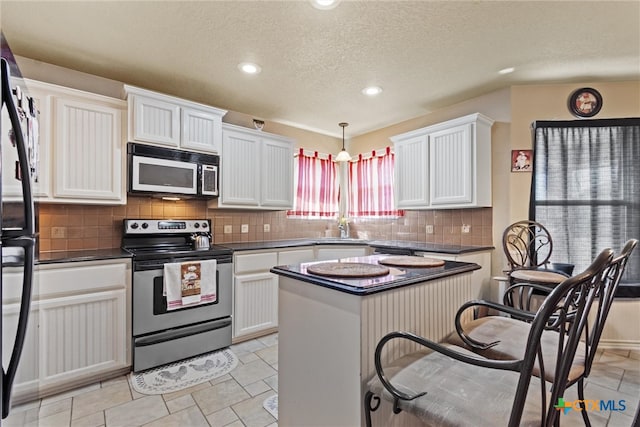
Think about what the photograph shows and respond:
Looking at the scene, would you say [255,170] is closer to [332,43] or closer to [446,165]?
[332,43]

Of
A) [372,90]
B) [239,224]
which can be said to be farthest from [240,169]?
[372,90]

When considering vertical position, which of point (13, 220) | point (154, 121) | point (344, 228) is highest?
point (154, 121)

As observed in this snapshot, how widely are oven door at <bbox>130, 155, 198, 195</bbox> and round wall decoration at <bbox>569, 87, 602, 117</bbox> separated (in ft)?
11.9

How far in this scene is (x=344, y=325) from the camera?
48.8 inches

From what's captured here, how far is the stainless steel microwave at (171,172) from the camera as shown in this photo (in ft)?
8.57

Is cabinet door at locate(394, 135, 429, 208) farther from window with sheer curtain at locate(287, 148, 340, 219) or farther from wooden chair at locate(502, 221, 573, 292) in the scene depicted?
window with sheer curtain at locate(287, 148, 340, 219)

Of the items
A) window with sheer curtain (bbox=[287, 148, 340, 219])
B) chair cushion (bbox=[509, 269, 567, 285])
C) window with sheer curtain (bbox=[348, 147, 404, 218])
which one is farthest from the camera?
window with sheer curtain (bbox=[287, 148, 340, 219])

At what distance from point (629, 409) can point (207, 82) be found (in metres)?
4.02

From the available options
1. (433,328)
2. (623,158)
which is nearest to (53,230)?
(433,328)

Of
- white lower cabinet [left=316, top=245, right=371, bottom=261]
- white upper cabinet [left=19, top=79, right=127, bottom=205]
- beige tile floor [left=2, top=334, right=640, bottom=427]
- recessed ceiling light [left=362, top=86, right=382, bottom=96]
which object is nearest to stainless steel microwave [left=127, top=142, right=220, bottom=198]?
white upper cabinet [left=19, top=79, right=127, bottom=205]

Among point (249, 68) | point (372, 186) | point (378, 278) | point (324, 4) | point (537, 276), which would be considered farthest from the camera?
point (372, 186)

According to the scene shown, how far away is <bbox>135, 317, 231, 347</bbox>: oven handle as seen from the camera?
2363 mm

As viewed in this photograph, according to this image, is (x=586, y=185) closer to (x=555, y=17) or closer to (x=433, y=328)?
(x=555, y=17)

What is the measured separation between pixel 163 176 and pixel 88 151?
22.3 inches
